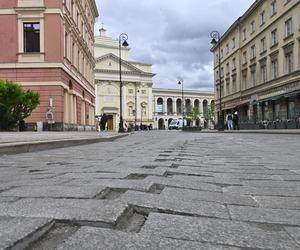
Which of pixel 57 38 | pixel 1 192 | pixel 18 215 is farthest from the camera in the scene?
pixel 57 38

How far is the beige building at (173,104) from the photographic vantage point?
11738 cm

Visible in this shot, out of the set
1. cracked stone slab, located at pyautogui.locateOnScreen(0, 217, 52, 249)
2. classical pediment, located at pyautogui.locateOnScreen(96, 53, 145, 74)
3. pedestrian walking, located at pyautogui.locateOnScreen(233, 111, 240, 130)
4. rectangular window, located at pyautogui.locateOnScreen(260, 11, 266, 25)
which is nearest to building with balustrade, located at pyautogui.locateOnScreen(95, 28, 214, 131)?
classical pediment, located at pyautogui.locateOnScreen(96, 53, 145, 74)

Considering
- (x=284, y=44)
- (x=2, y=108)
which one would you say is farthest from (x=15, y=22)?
(x=284, y=44)

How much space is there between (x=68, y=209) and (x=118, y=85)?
9519cm

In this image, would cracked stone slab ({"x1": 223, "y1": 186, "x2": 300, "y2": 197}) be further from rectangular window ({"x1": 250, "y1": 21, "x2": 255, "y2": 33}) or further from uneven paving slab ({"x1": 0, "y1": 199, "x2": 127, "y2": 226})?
rectangular window ({"x1": 250, "y1": 21, "x2": 255, "y2": 33})

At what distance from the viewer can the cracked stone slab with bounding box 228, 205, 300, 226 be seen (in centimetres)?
300

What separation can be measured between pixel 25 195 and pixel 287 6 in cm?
3540

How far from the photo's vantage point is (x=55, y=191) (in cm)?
368

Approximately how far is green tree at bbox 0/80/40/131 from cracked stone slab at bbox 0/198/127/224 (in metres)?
19.4

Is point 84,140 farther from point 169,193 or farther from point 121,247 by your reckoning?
point 121,247

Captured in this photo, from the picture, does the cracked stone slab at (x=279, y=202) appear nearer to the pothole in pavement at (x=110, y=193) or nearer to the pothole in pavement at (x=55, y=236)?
the pothole in pavement at (x=110, y=193)

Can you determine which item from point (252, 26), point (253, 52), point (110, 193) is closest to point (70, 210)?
point (110, 193)

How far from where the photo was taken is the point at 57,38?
28344 mm

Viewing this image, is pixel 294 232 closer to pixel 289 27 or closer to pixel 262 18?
pixel 289 27
